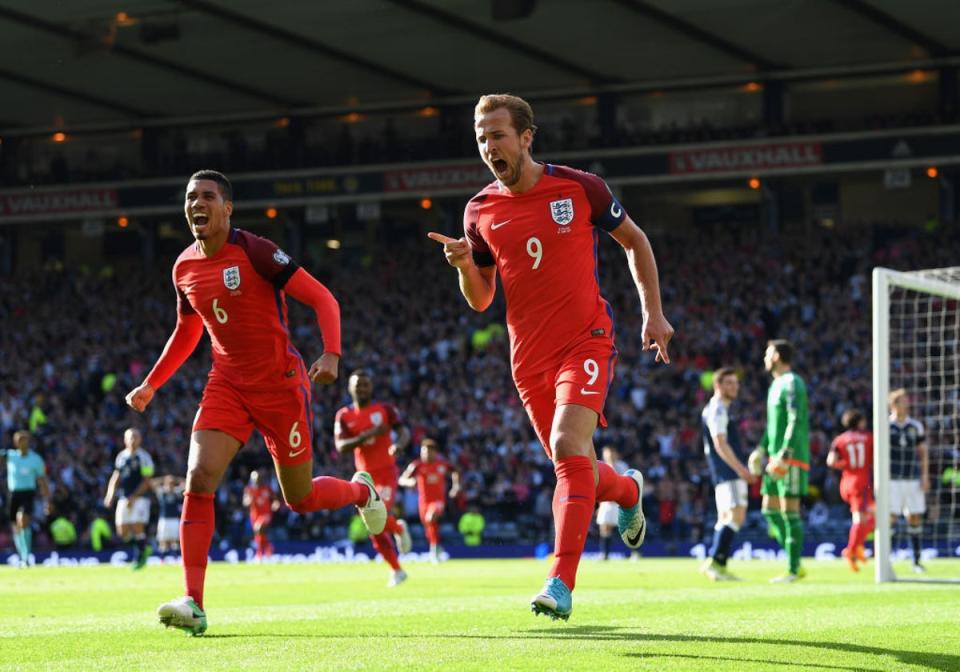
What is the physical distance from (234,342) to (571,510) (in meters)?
2.27

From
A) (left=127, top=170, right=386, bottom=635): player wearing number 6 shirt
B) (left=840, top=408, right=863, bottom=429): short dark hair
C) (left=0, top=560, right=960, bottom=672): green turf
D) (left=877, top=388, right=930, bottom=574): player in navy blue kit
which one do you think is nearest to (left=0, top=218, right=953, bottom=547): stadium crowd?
(left=877, top=388, right=930, bottom=574): player in navy blue kit

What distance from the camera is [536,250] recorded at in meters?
7.21

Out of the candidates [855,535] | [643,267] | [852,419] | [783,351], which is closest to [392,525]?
[783,351]

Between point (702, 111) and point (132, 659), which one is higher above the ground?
point (702, 111)

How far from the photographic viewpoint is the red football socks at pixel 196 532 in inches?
298

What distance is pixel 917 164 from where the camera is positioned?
3356cm

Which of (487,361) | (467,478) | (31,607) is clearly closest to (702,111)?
(487,361)

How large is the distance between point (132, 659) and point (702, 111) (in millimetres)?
32498

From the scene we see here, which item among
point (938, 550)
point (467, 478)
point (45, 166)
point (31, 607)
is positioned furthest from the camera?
point (45, 166)

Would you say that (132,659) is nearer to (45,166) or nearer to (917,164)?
(917,164)

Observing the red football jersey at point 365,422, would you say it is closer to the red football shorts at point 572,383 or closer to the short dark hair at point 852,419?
the short dark hair at point 852,419

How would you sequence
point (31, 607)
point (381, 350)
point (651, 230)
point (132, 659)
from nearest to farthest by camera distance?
1. point (132, 659)
2. point (31, 607)
3. point (381, 350)
4. point (651, 230)

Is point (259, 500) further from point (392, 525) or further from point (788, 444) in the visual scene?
point (788, 444)

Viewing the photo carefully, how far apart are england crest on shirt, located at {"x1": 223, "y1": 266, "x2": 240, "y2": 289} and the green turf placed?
181 centimetres
